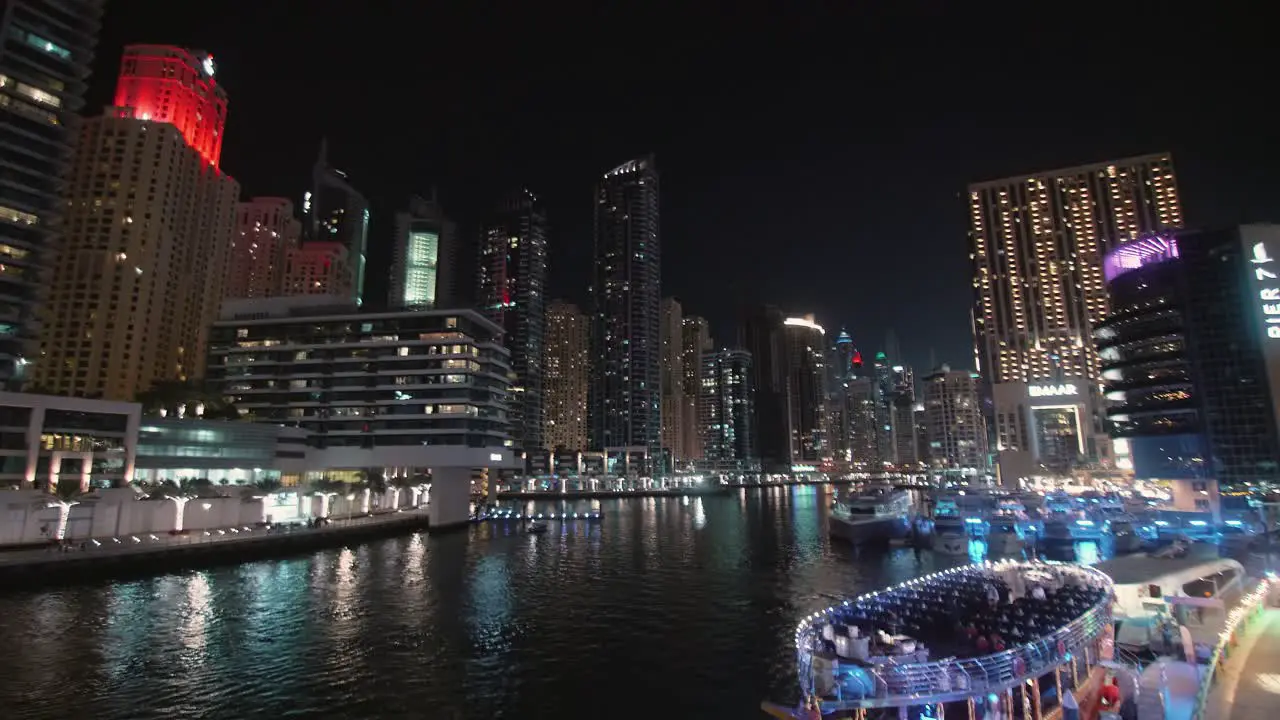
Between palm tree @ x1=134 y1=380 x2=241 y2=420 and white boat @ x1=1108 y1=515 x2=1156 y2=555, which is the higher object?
palm tree @ x1=134 y1=380 x2=241 y2=420

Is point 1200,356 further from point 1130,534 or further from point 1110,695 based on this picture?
point 1110,695

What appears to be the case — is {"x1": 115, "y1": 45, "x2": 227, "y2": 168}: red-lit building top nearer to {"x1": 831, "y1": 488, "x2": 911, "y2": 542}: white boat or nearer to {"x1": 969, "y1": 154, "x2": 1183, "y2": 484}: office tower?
{"x1": 831, "y1": 488, "x2": 911, "y2": 542}: white boat

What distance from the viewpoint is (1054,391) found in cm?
15400

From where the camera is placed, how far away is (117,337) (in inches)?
5094

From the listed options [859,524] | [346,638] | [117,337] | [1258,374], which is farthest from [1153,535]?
[117,337]

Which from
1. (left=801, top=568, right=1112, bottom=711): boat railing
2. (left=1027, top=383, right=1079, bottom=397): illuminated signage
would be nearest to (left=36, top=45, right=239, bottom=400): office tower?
(left=801, top=568, right=1112, bottom=711): boat railing

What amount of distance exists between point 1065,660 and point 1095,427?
178 m

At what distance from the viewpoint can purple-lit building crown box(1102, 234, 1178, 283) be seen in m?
113

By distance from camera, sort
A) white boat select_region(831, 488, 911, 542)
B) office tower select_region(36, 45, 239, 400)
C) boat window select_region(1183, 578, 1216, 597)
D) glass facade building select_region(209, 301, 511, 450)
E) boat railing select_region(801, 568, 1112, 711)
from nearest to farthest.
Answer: boat railing select_region(801, 568, 1112, 711) < boat window select_region(1183, 578, 1216, 597) < white boat select_region(831, 488, 911, 542) < glass facade building select_region(209, 301, 511, 450) < office tower select_region(36, 45, 239, 400)

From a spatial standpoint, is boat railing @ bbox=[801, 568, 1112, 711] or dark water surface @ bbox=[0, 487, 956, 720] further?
dark water surface @ bbox=[0, 487, 956, 720]

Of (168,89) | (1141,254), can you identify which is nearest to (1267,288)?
(1141,254)

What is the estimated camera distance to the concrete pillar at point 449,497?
10125cm

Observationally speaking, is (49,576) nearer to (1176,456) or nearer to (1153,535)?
(1153,535)

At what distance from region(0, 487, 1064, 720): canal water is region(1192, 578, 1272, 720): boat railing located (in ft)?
45.0
